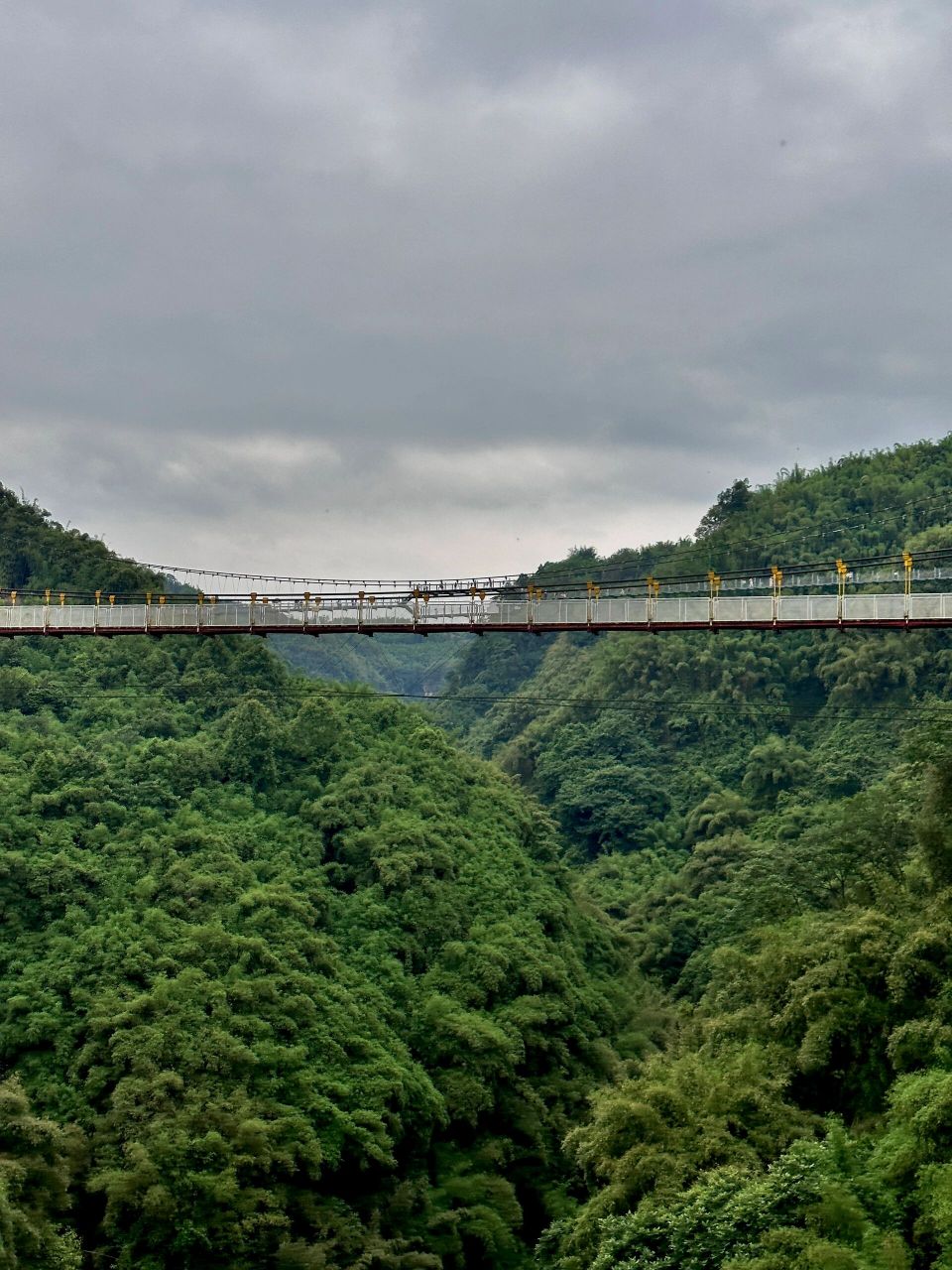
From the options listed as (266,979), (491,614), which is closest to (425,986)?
(266,979)

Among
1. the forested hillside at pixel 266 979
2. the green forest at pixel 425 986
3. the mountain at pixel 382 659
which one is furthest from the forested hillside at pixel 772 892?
the mountain at pixel 382 659

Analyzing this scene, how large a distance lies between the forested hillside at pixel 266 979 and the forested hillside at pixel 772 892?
8.22 ft

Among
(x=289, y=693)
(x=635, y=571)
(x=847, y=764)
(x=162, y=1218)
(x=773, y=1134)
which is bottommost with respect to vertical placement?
(x=162, y=1218)

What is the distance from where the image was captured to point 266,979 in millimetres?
23828

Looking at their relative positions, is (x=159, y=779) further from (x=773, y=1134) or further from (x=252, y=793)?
(x=773, y=1134)

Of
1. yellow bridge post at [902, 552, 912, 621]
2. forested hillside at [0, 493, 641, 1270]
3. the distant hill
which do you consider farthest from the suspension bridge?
the distant hill

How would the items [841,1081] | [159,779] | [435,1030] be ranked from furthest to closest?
[159,779] < [435,1030] < [841,1081]

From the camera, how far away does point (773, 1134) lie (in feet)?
58.3

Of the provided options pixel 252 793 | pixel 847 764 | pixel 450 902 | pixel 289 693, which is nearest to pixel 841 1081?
pixel 450 902

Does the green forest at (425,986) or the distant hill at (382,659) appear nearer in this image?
the green forest at (425,986)

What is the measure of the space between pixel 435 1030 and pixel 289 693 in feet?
35.1

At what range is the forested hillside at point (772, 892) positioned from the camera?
15.3 m

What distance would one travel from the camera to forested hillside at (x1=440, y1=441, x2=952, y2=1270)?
15258 mm

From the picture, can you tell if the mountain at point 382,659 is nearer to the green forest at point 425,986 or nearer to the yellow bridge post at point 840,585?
the green forest at point 425,986
